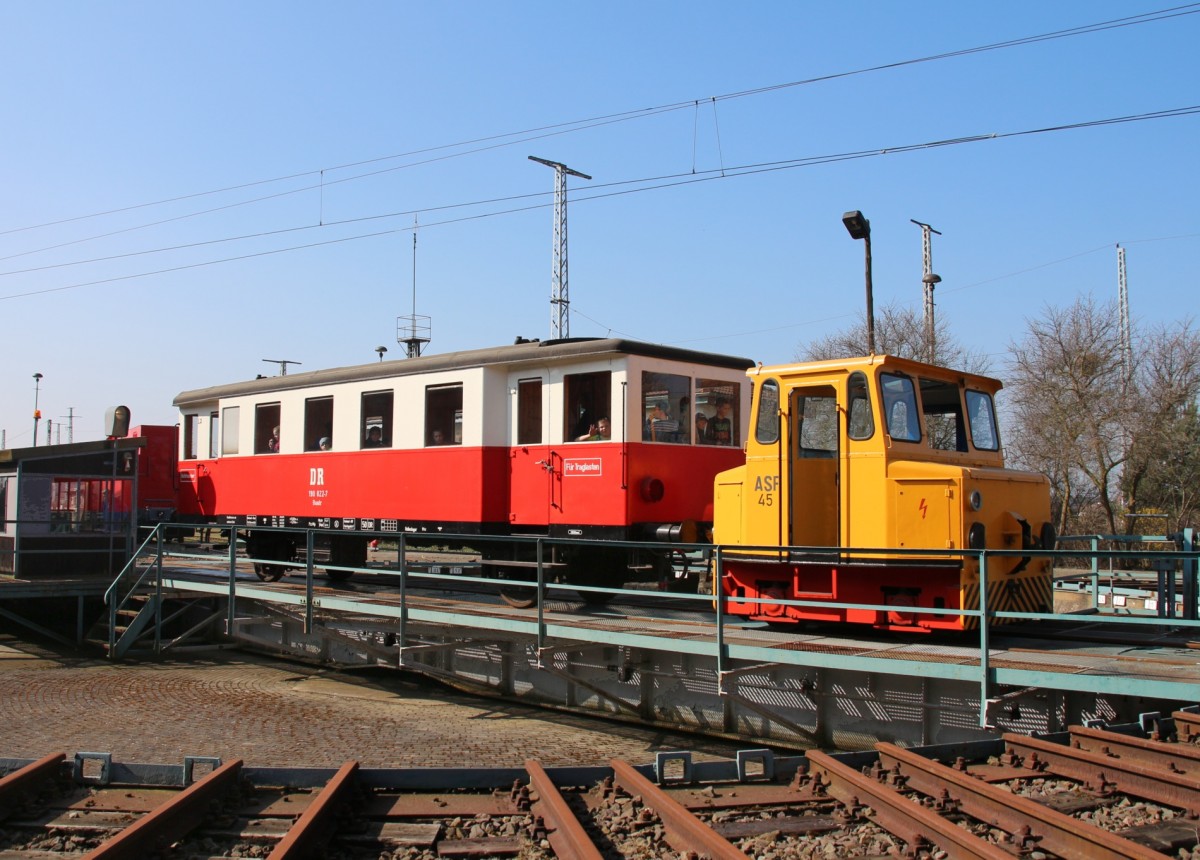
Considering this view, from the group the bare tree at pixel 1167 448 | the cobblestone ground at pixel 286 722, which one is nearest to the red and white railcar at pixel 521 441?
the cobblestone ground at pixel 286 722

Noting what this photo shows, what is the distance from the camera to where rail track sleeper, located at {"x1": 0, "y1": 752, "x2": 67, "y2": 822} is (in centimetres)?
566

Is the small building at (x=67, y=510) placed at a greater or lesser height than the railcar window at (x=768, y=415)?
lesser

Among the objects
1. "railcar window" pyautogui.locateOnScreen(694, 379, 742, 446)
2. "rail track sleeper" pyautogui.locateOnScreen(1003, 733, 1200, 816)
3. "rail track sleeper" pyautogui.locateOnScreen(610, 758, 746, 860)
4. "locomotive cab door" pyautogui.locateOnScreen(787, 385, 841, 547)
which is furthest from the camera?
"railcar window" pyautogui.locateOnScreen(694, 379, 742, 446)

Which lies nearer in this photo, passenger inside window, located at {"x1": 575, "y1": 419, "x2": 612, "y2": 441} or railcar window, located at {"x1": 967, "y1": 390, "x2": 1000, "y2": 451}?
railcar window, located at {"x1": 967, "y1": 390, "x2": 1000, "y2": 451}

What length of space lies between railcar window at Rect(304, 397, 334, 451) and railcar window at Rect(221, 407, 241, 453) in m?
2.17

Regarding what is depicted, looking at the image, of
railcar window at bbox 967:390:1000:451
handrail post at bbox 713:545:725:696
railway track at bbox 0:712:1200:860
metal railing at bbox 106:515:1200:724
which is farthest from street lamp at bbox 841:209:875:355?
railway track at bbox 0:712:1200:860

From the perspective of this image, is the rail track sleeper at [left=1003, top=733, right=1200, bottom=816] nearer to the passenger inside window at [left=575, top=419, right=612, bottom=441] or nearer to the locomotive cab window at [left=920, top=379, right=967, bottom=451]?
the locomotive cab window at [left=920, top=379, right=967, bottom=451]

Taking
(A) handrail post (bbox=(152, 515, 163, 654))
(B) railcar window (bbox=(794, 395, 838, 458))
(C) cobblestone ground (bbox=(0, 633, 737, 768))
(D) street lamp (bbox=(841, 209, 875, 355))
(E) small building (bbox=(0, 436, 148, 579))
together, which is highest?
(D) street lamp (bbox=(841, 209, 875, 355))

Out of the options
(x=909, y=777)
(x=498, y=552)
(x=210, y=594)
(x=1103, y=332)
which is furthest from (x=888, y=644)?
(x=1103, y=332)

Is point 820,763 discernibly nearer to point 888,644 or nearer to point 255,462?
point 888,644

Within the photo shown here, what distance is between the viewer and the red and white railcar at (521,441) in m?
12.2

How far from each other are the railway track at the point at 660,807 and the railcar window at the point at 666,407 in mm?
6306

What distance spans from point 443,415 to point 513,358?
1.47 m

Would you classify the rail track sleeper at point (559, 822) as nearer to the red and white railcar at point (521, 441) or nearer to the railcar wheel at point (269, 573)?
the red and white railcar at point (521, 441)
